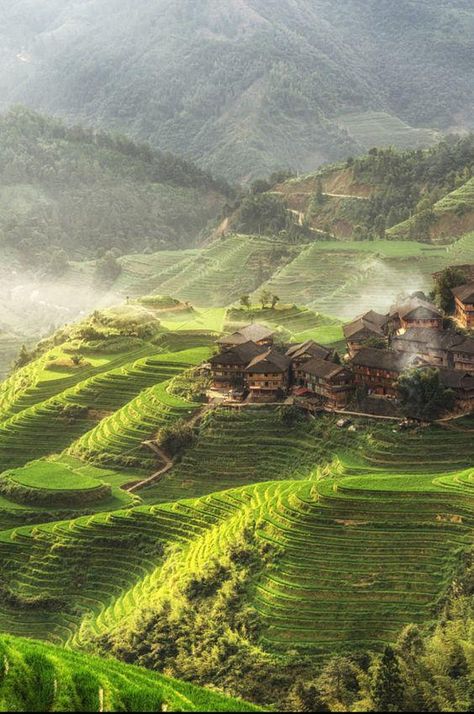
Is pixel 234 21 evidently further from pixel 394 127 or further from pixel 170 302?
pixel 170 302

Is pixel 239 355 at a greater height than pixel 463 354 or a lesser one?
lesser

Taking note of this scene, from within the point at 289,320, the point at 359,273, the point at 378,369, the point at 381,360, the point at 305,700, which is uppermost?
the point at 359,273

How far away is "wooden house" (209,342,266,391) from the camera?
37188 mm

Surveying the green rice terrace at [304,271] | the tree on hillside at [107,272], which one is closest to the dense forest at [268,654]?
the green rice terrace at [304,271]

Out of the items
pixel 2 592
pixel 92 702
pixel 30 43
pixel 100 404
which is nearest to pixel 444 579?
pixel 92 702

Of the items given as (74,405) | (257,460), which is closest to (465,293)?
(257,460)

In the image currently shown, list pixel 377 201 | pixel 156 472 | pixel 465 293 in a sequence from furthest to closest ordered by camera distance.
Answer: pixel 377 201 → pixel 465 293 → pixel 156 472

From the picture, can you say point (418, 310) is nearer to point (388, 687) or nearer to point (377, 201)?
point (388, 687)

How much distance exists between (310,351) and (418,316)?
4.26m

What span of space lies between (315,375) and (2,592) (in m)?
12.4

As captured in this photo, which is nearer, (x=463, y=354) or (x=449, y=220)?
(x=463, y=354)

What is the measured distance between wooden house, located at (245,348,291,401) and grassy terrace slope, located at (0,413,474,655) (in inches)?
88.3

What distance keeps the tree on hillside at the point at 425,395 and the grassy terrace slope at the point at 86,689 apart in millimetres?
14919

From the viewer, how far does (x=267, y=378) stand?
36.2 metres
